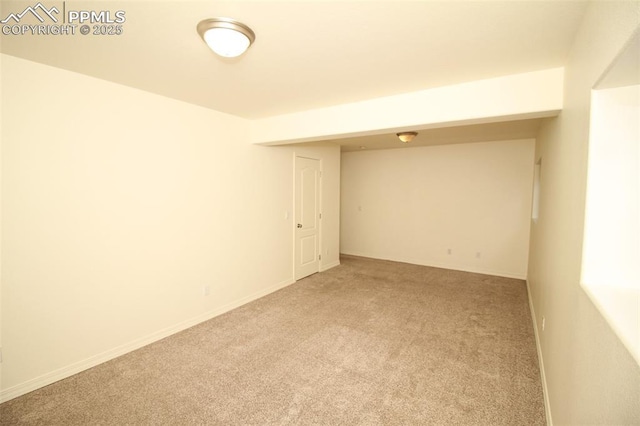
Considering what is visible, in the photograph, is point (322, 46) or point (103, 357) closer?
point (322, 46)

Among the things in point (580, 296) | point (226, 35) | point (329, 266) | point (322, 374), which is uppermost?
point (226, 35)

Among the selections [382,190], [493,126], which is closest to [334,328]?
[493,126]

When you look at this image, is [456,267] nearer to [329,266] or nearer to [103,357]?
[329,266]

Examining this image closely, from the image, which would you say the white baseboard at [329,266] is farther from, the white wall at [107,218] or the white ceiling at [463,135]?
the white ceiling at [463,135]

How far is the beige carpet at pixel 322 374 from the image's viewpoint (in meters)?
2.01

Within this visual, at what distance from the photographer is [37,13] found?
163cm

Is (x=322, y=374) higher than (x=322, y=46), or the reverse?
(x=322, y=46)

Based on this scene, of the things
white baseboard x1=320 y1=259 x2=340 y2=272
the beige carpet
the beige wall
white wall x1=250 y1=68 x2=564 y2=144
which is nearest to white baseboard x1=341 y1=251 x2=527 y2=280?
white baseboard x1=320 y1=259 x2=340 y2=272

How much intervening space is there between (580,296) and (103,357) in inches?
139

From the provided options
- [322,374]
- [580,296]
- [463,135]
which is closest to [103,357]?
[322,374]

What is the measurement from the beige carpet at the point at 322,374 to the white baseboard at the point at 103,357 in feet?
0.20

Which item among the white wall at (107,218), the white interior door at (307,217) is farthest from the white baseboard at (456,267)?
the white wall at (107,218)

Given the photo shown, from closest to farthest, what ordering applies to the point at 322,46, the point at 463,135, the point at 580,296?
the point at 580,296
the point at 322,46
the point at 463,135

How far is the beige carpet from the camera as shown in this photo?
2.01 meters
